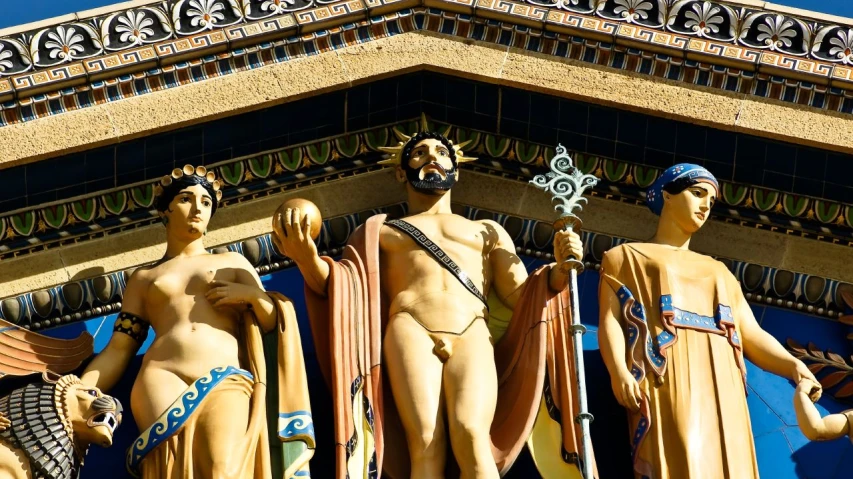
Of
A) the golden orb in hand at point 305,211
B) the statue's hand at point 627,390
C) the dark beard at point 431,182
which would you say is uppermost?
the golden orb in hand at point 305,211

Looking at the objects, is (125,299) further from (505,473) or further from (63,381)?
(505,473)

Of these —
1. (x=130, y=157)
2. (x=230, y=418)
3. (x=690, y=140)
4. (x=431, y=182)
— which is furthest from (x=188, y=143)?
(x=690, y=140)

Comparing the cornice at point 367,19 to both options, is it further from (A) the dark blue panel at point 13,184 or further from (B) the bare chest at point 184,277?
(B) the bare chest at point 184,277

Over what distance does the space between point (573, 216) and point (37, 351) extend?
255cm

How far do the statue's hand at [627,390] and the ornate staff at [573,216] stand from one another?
19 cm

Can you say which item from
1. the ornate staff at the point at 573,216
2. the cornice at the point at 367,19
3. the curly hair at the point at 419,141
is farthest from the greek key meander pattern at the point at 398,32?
the ornate staff at the point at 573,216

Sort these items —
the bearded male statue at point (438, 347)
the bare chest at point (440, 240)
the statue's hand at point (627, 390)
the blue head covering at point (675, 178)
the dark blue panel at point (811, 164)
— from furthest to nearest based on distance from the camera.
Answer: the dark blue panel at point (811, 164), the blue head covering at point (675, 178), the bare chest at point (440, 240), the statue's hand at point (627, 390), the bearded male statue at point (438, 347)

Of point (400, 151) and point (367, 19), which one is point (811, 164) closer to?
point (400, 151)

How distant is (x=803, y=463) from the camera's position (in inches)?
539

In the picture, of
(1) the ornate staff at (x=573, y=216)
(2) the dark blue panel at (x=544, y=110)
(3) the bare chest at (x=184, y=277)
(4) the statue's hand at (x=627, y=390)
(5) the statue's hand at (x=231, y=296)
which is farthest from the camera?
(2) the dark blue panel at (x=544, y=110)

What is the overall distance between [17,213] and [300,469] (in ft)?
7.47

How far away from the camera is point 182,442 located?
12.8 metres

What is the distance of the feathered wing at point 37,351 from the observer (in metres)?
13.5

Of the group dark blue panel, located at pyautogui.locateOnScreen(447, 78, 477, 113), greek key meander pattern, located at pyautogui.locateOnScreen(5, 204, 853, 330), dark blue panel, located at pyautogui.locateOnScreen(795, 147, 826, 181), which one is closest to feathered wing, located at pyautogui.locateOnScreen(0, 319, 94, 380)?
greek key meander pattern, located at pyautogui.locateOnScreen(5, 204, 853, 330)
